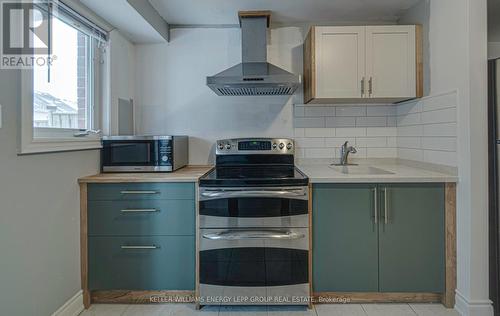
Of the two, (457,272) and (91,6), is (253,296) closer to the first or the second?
(457,272)

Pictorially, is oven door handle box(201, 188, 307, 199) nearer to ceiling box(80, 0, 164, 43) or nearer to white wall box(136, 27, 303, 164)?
white wall box(136, 27, 303, 164)

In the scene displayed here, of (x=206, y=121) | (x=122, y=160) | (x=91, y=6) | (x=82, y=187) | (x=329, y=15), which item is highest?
(x=329, y=15)

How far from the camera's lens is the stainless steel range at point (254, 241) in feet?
6.13

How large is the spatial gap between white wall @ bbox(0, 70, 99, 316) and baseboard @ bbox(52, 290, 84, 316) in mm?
30

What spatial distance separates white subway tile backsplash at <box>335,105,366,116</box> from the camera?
262cm

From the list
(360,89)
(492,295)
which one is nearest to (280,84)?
(360,89)

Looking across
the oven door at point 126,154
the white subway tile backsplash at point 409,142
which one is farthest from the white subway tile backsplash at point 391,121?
the oven door at point 126,154

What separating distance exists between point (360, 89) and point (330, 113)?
0.41 m

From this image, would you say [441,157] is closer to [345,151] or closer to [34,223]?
[345,151]

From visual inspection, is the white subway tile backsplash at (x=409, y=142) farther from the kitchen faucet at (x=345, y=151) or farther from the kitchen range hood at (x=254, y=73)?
the kitchen range hood at (x=254, y=73)

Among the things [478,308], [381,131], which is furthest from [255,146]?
[478,308]

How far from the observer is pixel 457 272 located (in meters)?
1.89

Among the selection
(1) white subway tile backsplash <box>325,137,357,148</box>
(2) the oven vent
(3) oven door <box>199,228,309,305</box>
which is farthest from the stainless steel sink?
(3) oven door <box>199,228,309,305</box>

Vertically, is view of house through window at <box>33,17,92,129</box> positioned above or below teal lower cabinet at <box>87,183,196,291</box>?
above
